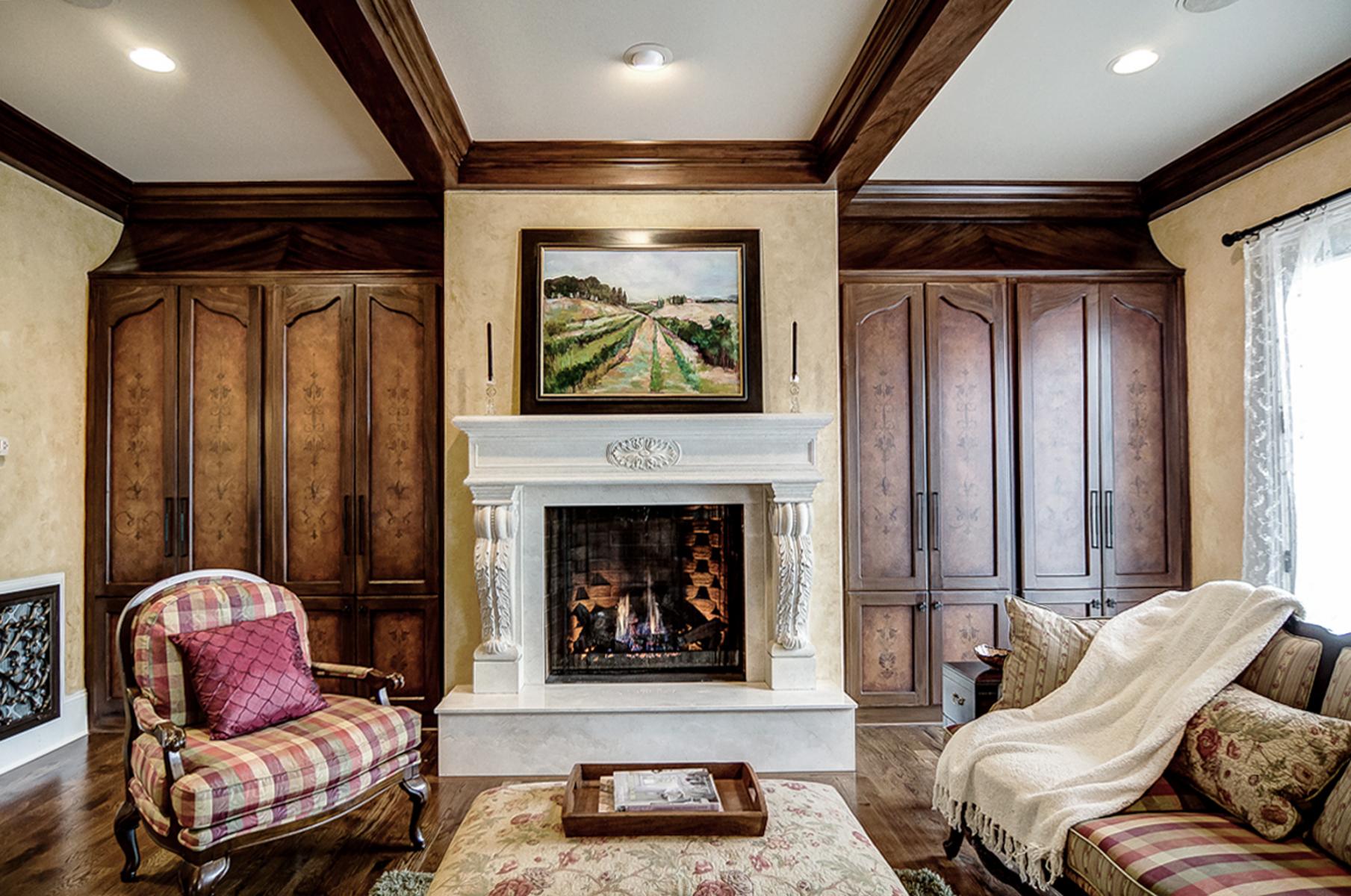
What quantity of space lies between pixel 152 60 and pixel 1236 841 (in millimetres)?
4030

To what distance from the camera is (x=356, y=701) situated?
9.28ft

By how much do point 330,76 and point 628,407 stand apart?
5.79 ft

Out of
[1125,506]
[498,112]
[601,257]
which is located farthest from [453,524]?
[1125,506]

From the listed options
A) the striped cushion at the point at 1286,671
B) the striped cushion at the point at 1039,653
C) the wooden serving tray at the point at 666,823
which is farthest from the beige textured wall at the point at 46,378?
the striped cushion at the point at 1286,671

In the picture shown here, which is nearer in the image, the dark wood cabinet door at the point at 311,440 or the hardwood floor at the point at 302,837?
the hardwood floor at the point at 302,837

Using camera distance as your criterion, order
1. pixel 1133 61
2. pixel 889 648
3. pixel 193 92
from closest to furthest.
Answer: pixel 1133 61
pixel 193 92
pixel 889 648

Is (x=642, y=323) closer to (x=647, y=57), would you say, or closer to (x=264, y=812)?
(x=647, y=57)

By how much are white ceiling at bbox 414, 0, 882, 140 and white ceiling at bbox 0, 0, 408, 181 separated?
51 cm

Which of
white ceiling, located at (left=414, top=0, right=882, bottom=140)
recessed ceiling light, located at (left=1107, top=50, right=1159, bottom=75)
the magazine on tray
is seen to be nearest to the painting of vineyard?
white ceiling, located at (left=414, top=0, right=882, bottom=140)

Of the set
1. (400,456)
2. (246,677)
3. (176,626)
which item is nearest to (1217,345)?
(400,456)

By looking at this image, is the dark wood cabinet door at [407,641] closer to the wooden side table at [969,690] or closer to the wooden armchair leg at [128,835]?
the wooden armchair leg at [128,835]

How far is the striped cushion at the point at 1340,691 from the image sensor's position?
6.15ft

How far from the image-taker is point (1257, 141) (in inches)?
139

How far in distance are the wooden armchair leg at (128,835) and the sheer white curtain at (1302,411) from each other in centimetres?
445
